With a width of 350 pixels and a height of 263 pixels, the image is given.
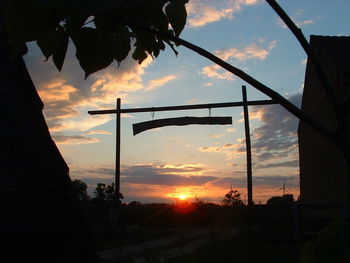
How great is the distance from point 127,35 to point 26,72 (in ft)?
2.03

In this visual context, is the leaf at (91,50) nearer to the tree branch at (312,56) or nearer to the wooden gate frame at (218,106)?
the tree branch at (312,56)

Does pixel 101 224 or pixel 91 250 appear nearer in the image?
pixel 91 250

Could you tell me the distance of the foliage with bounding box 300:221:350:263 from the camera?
73cm

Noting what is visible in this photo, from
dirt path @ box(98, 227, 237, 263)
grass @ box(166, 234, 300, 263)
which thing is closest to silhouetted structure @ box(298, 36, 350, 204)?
grass @ box(166, 234, 300, 263)

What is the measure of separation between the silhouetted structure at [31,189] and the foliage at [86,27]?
140mm

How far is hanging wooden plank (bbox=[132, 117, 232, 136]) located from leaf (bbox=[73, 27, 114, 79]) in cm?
1055

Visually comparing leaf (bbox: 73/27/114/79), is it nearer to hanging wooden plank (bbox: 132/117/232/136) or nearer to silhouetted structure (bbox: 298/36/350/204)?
hanging wooden plank (bbox: 132/117/232/136)

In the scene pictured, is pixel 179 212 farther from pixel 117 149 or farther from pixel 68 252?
pixel 68 252

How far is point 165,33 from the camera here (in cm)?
83

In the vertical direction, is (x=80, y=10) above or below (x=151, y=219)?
above

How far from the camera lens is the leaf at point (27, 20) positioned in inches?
28.6

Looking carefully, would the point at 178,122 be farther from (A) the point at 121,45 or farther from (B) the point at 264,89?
(B) the point at 264,89

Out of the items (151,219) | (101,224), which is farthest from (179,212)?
(101,224)

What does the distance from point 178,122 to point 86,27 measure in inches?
422
